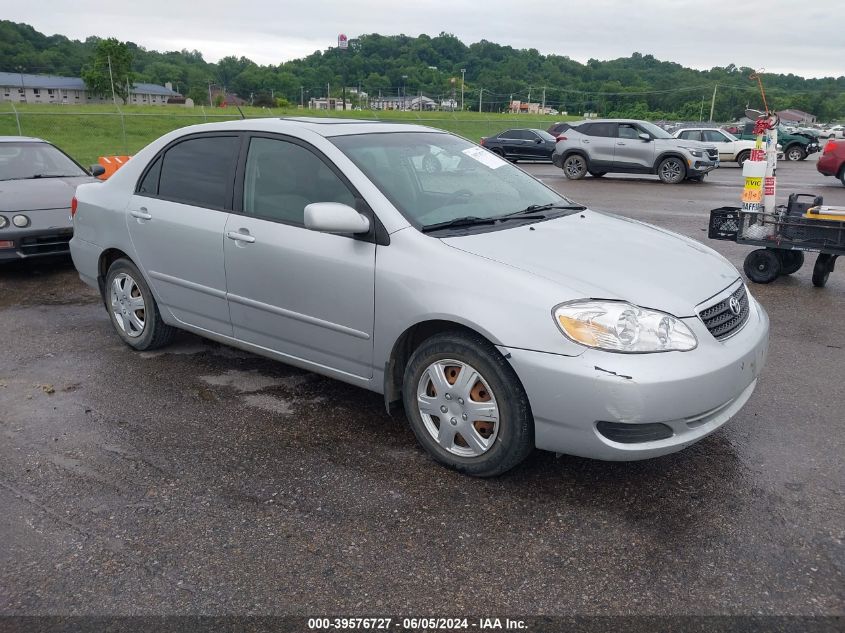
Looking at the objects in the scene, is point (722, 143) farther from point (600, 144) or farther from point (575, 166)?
point (575, 166)

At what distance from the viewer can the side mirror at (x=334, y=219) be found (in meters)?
3.58

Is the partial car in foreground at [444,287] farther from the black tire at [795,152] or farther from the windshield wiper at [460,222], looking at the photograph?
the black tire at [795,152]

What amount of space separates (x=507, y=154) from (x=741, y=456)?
2551 centimetres

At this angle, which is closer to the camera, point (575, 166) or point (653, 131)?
point (653, 131)

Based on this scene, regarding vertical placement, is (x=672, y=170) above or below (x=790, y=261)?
below

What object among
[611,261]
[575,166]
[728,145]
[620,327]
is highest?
[611,261]

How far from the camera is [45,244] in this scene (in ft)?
25.5

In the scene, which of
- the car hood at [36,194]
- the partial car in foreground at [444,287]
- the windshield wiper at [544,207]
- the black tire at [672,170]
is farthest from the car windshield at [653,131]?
the windshield wiper at [544,207]

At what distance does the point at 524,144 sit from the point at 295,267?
25033mm

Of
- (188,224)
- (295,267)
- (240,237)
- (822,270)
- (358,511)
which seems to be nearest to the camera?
(358,511)

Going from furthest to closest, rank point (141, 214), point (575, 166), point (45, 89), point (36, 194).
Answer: point (45, 89) → point (575, 166) → point (36, 194) → point (141, 214)

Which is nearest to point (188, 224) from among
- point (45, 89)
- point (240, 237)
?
point (240, 237)

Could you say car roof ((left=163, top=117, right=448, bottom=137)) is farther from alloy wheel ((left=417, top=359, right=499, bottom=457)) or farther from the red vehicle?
the red vehicle

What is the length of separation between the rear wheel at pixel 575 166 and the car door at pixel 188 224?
17.7m
